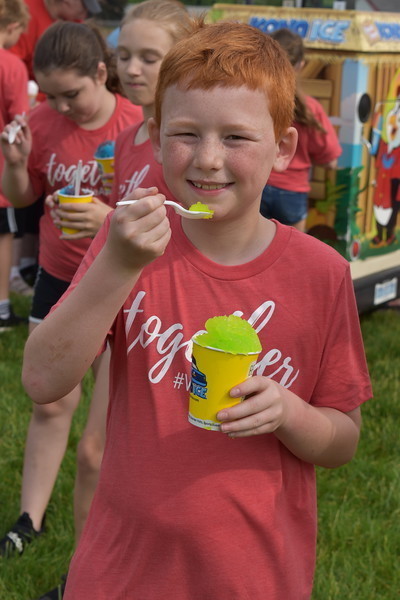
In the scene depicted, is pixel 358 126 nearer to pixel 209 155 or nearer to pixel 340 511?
pixel 340 511

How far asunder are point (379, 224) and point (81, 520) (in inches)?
140

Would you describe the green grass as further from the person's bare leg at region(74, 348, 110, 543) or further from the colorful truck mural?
the colorful truck mural

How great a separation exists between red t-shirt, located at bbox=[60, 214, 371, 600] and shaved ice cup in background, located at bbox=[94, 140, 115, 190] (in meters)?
1.51

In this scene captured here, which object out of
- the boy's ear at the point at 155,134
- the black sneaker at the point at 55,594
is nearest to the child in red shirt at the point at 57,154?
the black sneaker at the point at 55,594

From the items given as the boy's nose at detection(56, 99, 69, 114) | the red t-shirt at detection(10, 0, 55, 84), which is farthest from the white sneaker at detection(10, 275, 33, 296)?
the boy's nose at detection(56, 99, 69, 114)

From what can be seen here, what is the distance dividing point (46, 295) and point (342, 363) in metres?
2.04

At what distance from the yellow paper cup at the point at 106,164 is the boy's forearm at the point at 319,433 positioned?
1694 millimetres

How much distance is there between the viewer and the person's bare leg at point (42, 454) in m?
3.33

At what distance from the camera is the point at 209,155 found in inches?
63.8

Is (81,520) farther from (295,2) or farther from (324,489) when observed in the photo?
(295,2)

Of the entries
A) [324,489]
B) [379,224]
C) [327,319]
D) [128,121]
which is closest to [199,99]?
[327,319]

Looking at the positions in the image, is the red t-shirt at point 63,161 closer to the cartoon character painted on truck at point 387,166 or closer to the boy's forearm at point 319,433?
the boy's forearm at point 319,433

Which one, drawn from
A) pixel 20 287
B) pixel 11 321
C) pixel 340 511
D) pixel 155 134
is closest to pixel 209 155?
pixel 155 134

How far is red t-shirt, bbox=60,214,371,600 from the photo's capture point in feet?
5.61
